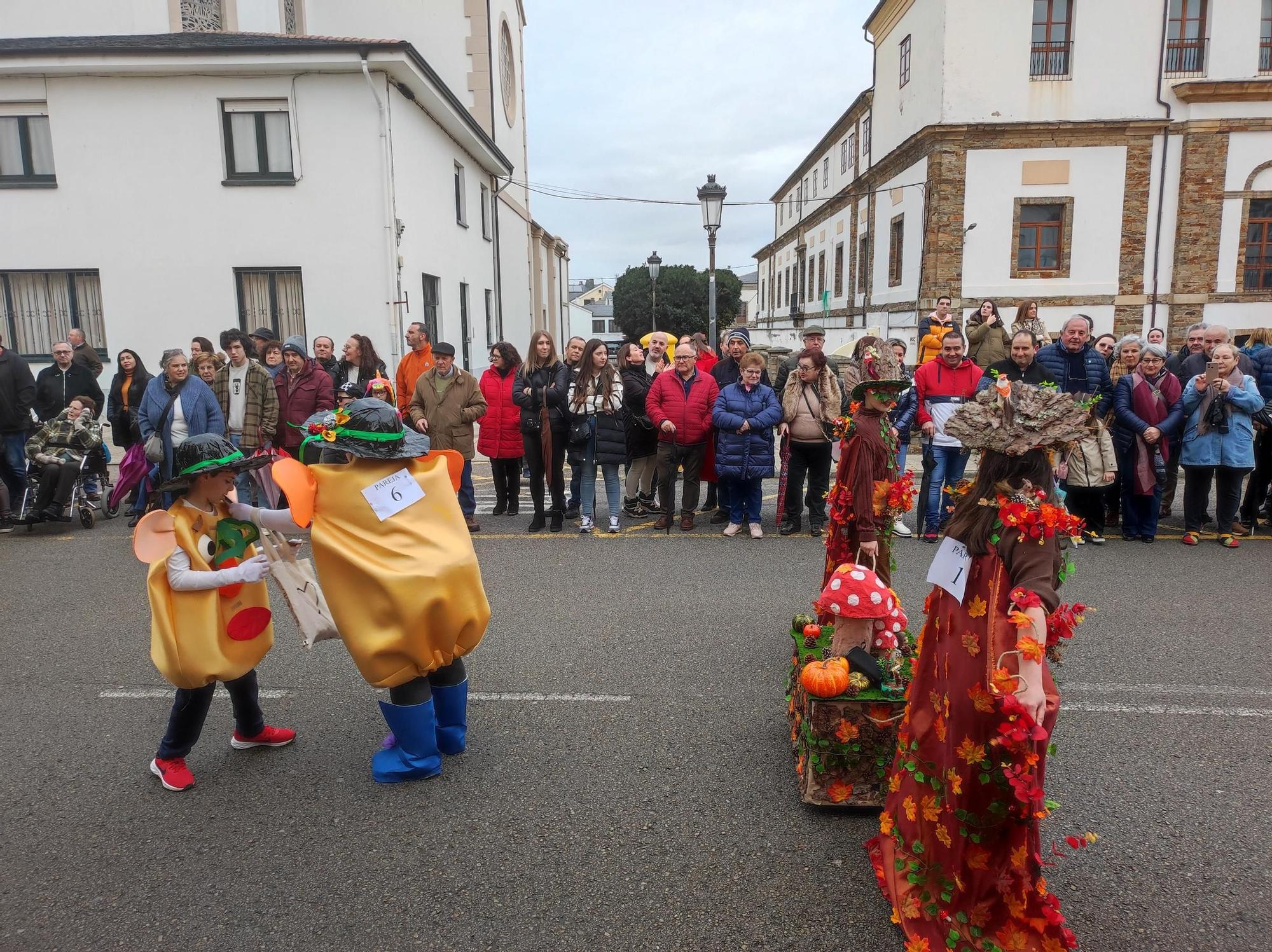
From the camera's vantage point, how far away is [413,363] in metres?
10.7

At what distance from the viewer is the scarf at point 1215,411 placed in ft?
26.5

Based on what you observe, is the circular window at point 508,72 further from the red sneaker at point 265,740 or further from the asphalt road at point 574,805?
the red sneaker at point 265,740

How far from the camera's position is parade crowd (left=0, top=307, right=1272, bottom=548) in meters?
8.28

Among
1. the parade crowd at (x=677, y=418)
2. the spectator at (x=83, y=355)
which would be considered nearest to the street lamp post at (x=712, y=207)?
the parade crowd at (x=677, y=418)

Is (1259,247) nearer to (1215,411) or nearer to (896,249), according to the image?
(896,249)

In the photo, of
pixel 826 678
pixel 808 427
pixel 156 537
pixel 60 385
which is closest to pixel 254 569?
pixel 156 537

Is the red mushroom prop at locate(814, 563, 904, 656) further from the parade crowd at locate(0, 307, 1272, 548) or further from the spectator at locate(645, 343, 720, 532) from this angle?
the spectator at locate(645, 343, 720, 532)

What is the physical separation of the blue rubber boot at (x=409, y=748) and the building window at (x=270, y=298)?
12.4m

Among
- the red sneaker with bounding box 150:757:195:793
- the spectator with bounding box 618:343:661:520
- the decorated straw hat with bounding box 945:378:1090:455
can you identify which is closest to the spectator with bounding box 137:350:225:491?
the spectator with bounding box 618:343:661:520

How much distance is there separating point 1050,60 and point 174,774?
26248 millimetres

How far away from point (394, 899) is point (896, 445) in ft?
12.9

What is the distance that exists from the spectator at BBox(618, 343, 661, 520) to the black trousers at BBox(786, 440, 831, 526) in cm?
158

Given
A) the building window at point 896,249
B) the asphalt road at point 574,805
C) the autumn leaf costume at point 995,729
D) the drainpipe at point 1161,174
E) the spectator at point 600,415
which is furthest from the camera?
the building window at point 896,249

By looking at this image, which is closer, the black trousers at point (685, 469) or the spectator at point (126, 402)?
the black trousers at point (685, 469)
